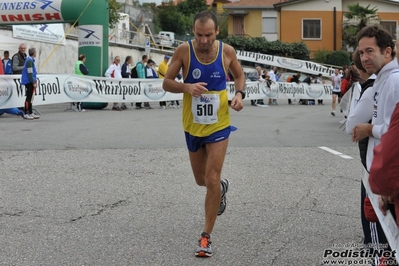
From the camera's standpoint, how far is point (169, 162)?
34.8ft

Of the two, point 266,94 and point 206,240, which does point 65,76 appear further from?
point 206,240

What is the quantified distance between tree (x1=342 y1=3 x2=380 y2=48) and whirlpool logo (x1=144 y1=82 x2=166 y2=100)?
44150mm

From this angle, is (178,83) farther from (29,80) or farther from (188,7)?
(188,7)

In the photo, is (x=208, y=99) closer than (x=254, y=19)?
Yes

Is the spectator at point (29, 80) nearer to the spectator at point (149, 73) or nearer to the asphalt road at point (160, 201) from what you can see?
the asphalt road at point (160, 201)

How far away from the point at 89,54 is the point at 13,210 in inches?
655

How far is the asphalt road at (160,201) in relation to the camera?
5.61 m

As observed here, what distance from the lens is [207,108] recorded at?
588cm

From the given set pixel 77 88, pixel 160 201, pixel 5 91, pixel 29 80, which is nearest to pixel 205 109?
pixel 160 201

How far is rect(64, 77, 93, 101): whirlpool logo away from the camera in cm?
2106

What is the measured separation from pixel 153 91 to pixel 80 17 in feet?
12.8

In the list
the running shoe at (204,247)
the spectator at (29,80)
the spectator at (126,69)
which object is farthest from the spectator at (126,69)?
the running shoe at (204,247)

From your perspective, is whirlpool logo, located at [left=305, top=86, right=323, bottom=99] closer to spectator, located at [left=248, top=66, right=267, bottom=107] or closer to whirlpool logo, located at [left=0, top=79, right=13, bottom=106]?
spectator, located at [left=248, top=66, right=267, bottom=107]

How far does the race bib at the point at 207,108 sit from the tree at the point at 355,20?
61621 millimetres
